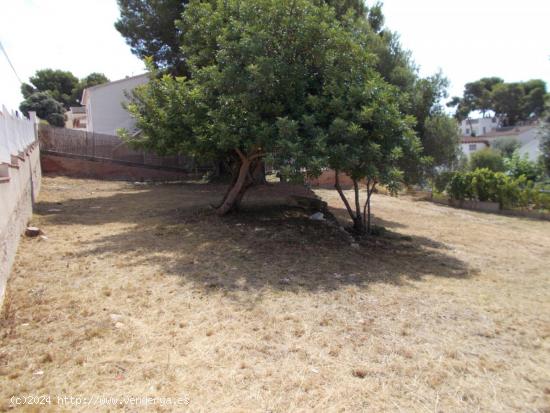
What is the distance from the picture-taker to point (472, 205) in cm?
1752

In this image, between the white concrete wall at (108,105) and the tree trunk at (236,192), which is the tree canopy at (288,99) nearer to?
the tree trunk at (236,192)

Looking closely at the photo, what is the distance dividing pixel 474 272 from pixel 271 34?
5177 millimetres

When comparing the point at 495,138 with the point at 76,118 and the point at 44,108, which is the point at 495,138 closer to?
the point at 76,118

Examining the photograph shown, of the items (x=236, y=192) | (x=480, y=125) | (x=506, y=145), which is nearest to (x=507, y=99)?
(x=480, y=125)

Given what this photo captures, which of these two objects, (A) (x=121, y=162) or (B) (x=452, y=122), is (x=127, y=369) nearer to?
(B) (x=452, y=122)

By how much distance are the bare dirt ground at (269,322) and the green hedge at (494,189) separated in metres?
9.43

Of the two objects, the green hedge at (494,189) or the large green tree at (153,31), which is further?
the green hedge at (494,189)

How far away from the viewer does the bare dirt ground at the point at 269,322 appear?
3.01m

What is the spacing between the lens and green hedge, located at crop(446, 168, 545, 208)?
16.5 meters

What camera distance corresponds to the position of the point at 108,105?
2556 centimetres

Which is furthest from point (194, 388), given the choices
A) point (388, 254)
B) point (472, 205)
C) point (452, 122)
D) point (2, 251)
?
point (472, 205)

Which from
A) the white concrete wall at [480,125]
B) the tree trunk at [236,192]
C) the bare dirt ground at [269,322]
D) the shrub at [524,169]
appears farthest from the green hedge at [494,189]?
the white concrete wall at [480,125]

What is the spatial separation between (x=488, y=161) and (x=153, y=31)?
19.1 m

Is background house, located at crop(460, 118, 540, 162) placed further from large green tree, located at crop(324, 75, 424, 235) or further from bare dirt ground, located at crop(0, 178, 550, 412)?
bare dirt ground, located at crop(0, 178, 550, 412)
